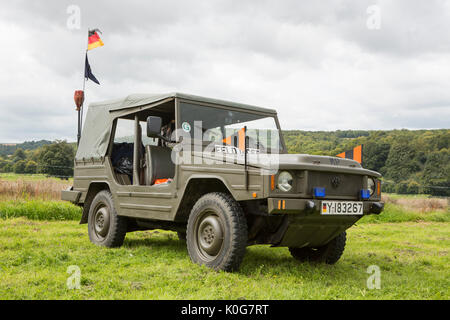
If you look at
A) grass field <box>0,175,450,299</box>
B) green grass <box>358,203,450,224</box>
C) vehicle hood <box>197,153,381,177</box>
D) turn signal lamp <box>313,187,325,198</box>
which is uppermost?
vehicle hood <box>197,153,381,177</box>

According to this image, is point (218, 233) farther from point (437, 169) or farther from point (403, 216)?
point (437, 169)

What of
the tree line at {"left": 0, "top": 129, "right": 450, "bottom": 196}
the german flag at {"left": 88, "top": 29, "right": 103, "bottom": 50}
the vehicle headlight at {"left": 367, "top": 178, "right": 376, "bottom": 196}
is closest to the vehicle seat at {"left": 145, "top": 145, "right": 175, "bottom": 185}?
the vehicle headlight at {"left": 367, "top": 178, "right": 376, "bottom": 196}

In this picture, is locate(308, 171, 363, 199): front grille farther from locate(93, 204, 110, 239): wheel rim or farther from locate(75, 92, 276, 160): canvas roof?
locate(93, 204, 110, 239): wheel rim

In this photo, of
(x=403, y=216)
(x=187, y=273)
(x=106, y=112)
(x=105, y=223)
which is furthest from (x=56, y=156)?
(x=187, y=273)

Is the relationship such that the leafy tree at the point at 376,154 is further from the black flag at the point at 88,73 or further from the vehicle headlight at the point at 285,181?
the vehicle headlight at the point at 285,181

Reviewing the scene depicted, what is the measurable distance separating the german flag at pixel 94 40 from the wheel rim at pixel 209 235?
254 inches

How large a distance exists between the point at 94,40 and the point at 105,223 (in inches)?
203

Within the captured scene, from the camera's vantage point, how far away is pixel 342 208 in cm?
439

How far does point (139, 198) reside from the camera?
19.2 ft

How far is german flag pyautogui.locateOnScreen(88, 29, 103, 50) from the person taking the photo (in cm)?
957

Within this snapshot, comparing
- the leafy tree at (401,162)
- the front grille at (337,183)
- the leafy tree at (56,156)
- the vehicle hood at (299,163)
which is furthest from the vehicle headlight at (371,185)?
the leafy tree at (56,156)

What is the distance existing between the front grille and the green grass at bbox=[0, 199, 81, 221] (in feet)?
24.8
